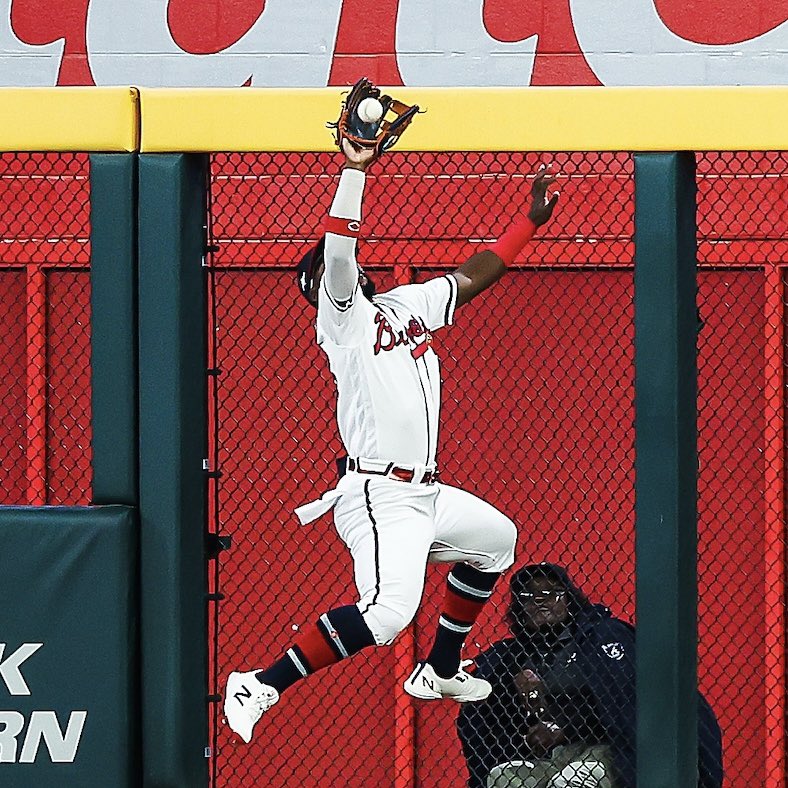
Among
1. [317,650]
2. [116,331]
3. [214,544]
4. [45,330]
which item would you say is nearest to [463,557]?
[317,650]

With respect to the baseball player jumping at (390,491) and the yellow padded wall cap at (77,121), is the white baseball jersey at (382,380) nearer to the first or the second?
the baseball player jumping at (390,491)

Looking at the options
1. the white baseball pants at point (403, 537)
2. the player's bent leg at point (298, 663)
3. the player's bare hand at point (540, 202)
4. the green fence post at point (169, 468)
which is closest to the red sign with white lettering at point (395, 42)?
the player's bare hand at point (540, 202)

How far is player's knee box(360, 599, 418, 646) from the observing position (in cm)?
315

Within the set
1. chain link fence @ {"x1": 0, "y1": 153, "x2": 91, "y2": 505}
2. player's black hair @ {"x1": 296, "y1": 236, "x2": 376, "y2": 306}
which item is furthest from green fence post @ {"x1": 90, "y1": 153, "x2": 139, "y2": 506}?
chain link fence @ {"x1": 0, "y1": 153, "x2": 91, "y2": 505}

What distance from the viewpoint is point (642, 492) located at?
3322mm

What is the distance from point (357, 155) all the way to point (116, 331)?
773 mm

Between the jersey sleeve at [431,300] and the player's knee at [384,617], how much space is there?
650 millimetres

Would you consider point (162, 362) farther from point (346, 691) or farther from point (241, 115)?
point (346, 691)

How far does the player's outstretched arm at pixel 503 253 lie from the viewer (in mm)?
3420

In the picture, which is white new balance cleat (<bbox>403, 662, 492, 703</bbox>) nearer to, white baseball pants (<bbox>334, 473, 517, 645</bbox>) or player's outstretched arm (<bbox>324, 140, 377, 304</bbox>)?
white baseball pants (<bbox>334, 473, 517, 645</bbox>)

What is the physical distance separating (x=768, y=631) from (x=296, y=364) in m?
1.86

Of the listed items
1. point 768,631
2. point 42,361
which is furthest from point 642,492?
point 42,361

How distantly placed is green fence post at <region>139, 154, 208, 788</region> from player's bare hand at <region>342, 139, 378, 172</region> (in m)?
0.54

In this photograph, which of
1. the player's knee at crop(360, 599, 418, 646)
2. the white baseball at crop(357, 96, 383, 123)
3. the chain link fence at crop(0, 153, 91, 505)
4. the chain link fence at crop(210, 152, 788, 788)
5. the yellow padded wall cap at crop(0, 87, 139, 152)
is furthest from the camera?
the chain link fence at crop(0, 153, 91, 505)
